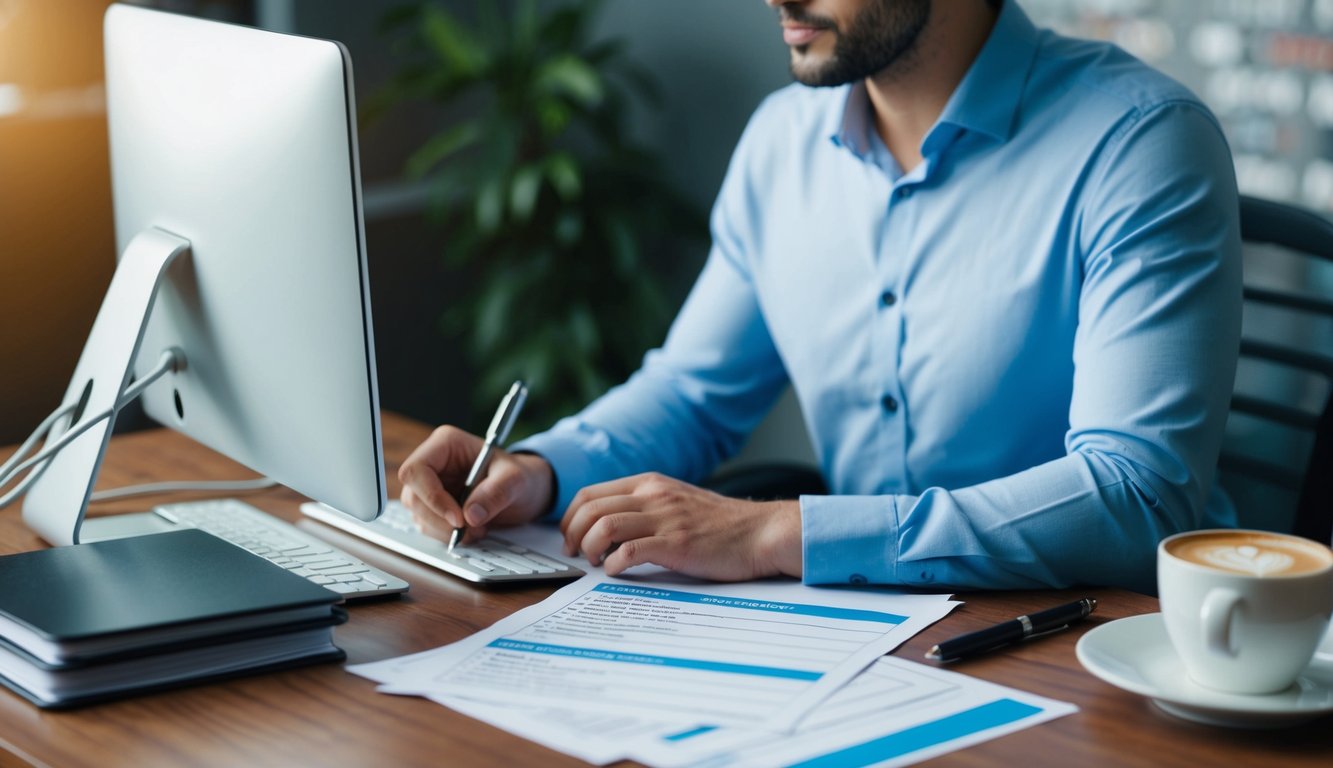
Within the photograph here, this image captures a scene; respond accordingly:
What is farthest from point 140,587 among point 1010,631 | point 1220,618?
point 1220,618

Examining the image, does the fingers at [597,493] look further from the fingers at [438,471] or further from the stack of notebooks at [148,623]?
the stack of notebooks at [148,623]

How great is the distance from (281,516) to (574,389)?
6.02ft

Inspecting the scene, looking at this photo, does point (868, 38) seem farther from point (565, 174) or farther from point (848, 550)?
point (565, 174)

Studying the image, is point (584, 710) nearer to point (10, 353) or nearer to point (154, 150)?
point (154, 150)

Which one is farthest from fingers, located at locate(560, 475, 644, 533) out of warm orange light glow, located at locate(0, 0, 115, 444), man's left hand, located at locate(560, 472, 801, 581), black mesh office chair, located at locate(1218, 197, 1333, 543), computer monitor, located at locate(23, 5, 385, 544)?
warm orange light glow, located at locate(0, 0, 115, 444)

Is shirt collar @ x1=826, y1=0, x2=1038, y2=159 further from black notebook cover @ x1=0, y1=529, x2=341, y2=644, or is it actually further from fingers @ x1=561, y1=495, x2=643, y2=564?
black notebook cover @ x1=0, y1=529, x2=341, y2=644

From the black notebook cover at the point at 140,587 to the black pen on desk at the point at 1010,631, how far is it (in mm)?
446

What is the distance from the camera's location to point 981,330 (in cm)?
152

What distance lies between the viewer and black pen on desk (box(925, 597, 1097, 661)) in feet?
3.34

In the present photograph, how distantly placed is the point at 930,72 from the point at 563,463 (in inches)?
23.8

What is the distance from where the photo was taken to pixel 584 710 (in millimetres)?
934

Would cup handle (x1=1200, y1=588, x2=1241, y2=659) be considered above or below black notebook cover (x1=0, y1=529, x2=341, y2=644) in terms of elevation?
above

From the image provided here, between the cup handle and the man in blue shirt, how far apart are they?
294 millimetres

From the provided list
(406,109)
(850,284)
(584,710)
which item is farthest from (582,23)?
(584,710)
